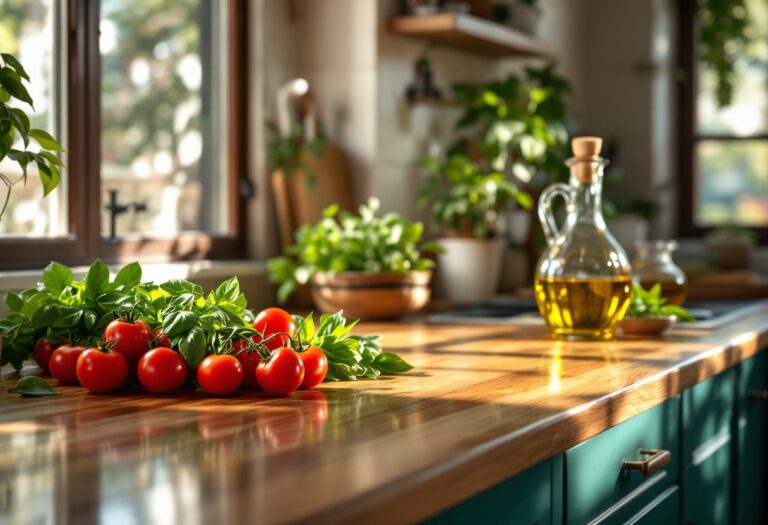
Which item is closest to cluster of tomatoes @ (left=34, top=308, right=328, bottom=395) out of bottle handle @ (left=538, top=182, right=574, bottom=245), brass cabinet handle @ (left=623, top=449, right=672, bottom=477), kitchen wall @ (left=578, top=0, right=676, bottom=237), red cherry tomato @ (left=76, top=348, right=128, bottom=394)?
red cherry tomato @ (left=76, top=348, right=128, bottom=394)

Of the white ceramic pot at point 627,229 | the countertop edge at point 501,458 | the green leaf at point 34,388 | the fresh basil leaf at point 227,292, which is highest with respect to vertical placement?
the white ceramic pot at point 627,229

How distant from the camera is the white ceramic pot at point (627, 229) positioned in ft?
12.8

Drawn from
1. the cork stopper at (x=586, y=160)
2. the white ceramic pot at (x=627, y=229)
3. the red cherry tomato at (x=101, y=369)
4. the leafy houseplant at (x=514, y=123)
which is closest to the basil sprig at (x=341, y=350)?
the red cherry tomato at (x=101, y=369)

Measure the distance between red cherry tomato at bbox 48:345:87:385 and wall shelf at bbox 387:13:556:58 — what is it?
5.30 feet

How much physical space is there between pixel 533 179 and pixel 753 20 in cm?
117

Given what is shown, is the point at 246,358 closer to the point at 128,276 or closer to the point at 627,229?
the point at 128,276

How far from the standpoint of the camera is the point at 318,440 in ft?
3.45

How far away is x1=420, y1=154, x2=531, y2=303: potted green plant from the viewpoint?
9.64ft

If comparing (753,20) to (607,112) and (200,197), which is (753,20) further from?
(200,197)

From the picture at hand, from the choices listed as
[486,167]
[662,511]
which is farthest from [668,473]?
[486,167]

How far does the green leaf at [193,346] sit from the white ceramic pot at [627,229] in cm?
278

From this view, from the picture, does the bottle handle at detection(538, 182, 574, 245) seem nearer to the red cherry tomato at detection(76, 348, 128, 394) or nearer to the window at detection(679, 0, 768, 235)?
the red cherry tomato at detection(76, 348, 128, 394)

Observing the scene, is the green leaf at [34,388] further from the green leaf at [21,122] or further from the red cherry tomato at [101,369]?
the green leaf at [21,122]

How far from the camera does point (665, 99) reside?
14.0ft
